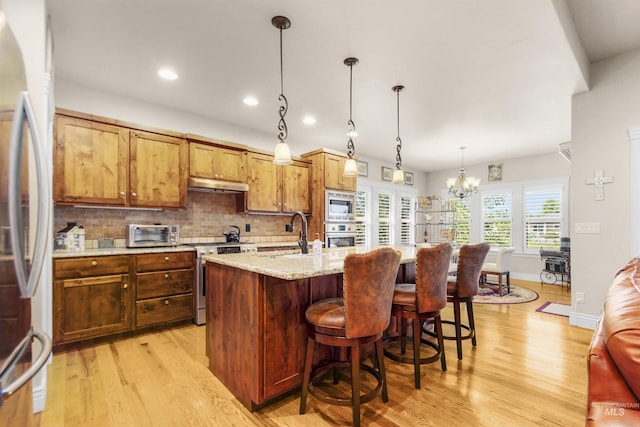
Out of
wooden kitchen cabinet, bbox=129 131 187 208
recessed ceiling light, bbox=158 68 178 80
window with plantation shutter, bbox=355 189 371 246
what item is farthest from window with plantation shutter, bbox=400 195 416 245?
recessed ceiling light, bbox=158 68 178 80

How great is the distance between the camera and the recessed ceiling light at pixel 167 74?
2980mm

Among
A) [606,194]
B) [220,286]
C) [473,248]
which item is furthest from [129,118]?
[606,194]

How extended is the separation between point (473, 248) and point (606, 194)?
190 cm

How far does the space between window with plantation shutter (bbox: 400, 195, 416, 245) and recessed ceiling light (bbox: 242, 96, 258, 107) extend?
4.66 m

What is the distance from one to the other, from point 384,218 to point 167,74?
5.13 meters

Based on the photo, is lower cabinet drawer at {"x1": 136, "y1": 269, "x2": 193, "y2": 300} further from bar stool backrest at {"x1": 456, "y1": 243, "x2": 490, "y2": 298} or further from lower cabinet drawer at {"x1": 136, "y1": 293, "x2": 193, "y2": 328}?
bar stool backrest at {"x1": 456, "y1": 243, "x2": 490, "y2": 298}

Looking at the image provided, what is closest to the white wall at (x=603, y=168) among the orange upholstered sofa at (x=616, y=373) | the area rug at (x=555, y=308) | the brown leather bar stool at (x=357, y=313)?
the area rug at (x=555, y=308)

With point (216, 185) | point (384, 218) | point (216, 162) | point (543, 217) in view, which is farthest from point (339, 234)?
point (543, 217)

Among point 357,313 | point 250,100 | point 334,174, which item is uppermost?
point 250,100

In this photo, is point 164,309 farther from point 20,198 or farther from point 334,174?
point 334,174

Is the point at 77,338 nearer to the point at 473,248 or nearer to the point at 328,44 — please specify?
the point at 328,44

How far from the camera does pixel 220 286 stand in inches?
86.4

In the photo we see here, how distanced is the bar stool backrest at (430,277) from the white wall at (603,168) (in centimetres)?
227

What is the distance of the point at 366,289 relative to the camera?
168cm
